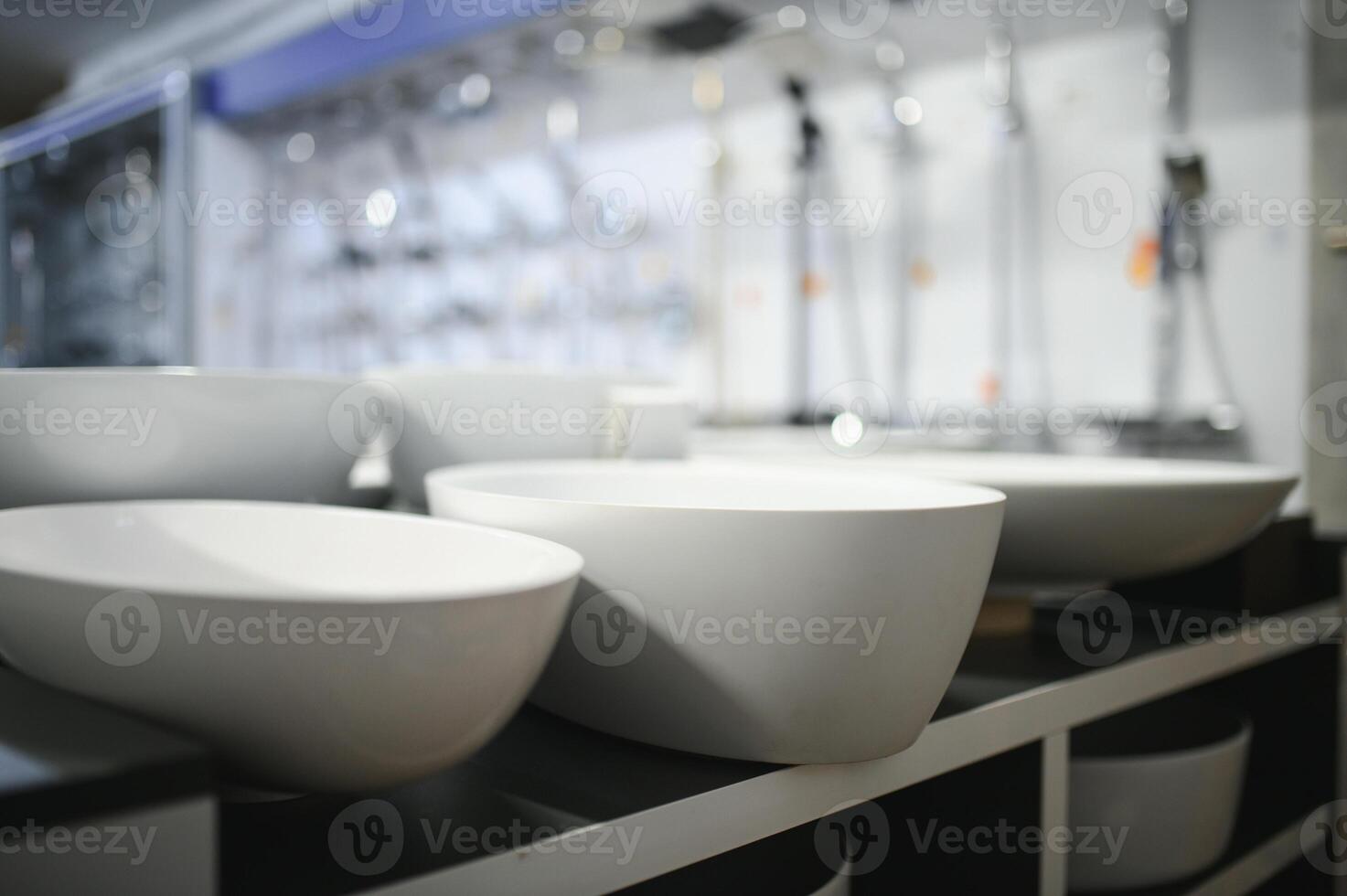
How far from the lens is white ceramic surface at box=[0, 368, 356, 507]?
600 millimetres

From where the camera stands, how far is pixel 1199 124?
1675 millimetres

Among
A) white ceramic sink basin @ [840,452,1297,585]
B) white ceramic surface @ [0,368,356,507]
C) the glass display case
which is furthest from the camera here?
the glass display case

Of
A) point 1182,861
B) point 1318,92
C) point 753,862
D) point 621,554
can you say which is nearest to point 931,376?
point 1318,92

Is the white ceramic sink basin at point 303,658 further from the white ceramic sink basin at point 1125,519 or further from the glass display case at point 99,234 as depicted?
the glass display case at point 99,234

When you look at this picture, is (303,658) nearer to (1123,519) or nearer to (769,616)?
(769,616)

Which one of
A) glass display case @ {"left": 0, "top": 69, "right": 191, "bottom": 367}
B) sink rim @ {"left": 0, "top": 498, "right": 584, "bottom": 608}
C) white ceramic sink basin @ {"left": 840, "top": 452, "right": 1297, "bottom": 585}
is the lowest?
white ceramic sink basin @ {"left": 840, "top": 452, "right": 1297, "bottom": 585}

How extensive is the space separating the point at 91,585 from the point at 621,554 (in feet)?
0.73

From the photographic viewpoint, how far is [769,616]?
0.45 meters

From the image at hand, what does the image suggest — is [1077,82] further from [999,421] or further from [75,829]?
[75,829]

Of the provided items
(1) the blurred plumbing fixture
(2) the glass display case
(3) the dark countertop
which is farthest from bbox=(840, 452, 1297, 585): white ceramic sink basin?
(2) the glass display case

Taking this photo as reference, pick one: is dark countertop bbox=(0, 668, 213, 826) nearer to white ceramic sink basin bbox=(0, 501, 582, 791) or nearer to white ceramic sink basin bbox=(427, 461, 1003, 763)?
white ceramic sink basin bbox=(0, 501, 582, 791)

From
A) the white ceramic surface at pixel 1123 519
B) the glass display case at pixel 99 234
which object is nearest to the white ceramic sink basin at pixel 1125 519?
the white ceramic surface at pixel 1123 519

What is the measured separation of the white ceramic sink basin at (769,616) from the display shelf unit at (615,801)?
26mm

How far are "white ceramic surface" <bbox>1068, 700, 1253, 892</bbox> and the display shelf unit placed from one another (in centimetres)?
14
